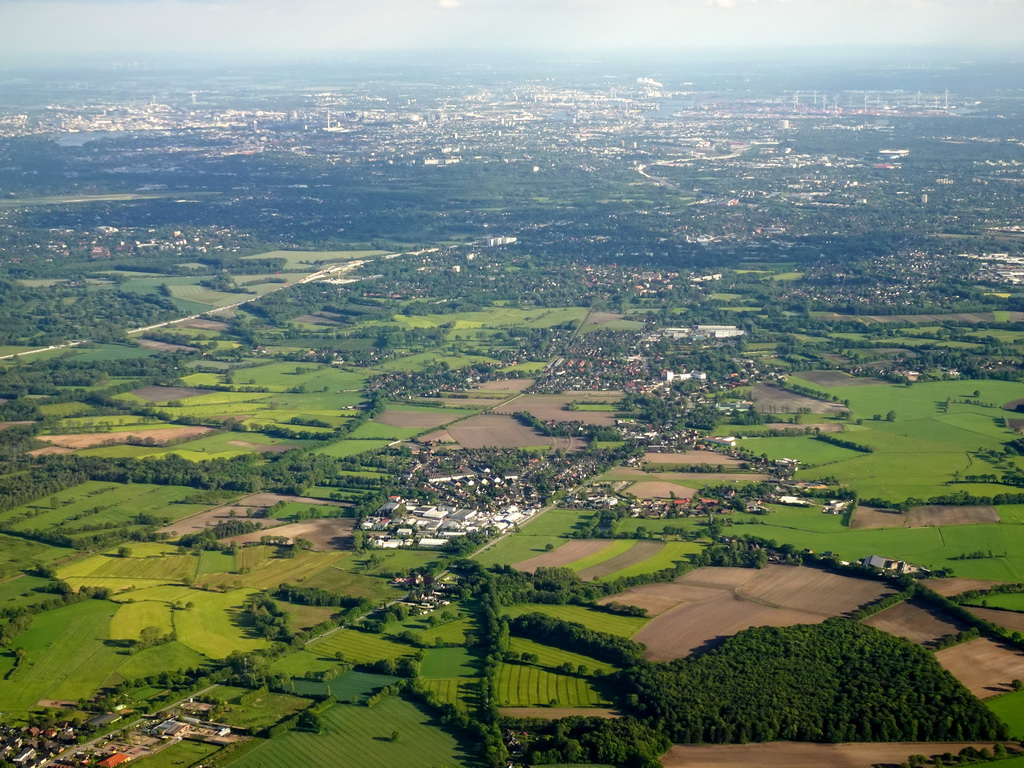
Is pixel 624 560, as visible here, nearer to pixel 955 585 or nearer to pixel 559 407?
pixel 955 585

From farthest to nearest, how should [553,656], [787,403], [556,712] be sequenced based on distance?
[787,403]
[553,656]
[556,712]

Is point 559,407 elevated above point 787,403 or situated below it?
below

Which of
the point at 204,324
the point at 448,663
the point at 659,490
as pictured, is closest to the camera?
the point at 448,663

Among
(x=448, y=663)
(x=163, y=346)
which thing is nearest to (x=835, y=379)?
(x=448, y=663)

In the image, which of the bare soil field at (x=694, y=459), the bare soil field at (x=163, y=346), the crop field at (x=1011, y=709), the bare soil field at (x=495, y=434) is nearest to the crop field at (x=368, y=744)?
the crop field at (x=1011, y=709)

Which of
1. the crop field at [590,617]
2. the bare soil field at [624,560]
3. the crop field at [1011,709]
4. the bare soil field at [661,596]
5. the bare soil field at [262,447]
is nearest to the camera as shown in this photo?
the crop field at [1011,709]

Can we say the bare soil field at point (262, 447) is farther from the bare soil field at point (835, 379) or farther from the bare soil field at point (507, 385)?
the bare soil field at point (835, 379)

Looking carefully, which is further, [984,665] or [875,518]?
[875,518]

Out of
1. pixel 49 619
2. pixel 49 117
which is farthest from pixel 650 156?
pixel 49 619
